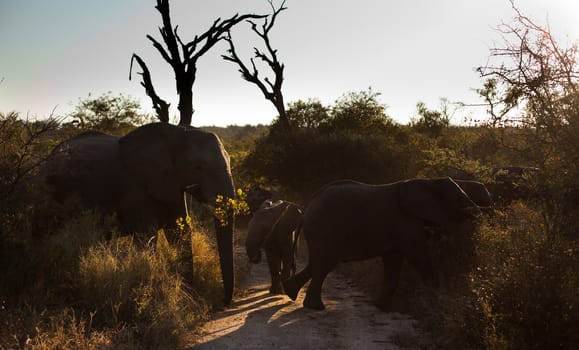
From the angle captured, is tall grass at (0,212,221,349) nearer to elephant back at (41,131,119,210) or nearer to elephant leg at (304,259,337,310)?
elephant back at (41,131,119,210)

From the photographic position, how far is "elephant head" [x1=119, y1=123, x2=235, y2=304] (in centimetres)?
859

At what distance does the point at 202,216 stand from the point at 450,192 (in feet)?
29.3

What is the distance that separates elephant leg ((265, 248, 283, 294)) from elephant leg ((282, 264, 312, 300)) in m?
0.89

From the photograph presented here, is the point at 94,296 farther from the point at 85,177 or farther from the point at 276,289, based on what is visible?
the point at 276,289

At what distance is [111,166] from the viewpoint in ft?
29.3

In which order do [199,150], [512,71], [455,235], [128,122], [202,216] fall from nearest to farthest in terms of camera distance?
[512,71]
[199,150]
[455,235]
[202,216]
[128,122]

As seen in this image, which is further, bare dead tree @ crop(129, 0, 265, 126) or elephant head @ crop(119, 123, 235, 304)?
bare dead tree @ crop(129, 0, 265, 126)

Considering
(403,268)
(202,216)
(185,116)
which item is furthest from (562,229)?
(185,116)

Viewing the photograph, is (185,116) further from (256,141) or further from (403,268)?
(403,268)

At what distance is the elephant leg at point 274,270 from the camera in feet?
33.6

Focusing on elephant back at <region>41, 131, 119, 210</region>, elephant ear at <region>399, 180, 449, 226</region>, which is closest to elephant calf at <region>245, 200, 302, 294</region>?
elephant ear at <region>399, 180, 449, 226</region>

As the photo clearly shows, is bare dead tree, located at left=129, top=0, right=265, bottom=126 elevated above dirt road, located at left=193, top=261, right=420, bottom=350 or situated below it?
above

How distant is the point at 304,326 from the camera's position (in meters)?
7.90

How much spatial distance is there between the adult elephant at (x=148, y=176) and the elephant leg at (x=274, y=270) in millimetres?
1600
